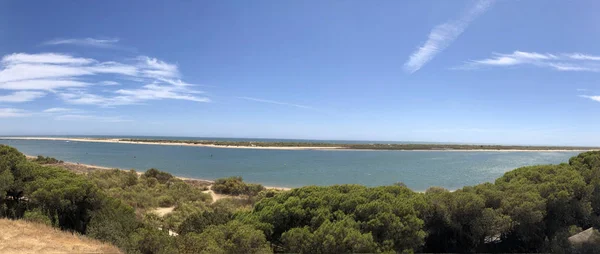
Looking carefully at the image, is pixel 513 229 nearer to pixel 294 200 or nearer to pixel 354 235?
pixel 354 235

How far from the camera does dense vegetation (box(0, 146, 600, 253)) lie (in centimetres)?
798

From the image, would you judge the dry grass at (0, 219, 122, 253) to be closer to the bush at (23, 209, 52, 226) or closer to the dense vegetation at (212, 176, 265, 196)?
the bush at (23, 209, 52, 226)

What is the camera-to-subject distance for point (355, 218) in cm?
857

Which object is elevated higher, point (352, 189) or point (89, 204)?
point (352, 189)

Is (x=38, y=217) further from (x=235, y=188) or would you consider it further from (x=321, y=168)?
(x=321, y=168)

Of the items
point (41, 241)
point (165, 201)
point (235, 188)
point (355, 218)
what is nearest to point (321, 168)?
point (235, 188)

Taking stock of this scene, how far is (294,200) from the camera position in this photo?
9.79 m

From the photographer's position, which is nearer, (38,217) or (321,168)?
(38,217)

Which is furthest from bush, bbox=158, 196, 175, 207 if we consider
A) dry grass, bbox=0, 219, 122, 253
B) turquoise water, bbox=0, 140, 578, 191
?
turquoise water, bbox=0, 140, 578, 191

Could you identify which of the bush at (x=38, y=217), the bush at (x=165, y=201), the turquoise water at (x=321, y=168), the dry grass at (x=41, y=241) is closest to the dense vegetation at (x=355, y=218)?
the bush at (x=38, y=217)

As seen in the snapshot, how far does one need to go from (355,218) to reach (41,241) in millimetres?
7739

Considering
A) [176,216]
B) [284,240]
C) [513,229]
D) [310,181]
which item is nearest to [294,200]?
[284,240]

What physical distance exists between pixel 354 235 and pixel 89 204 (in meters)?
8.91

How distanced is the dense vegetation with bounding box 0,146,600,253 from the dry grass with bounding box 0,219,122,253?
0.52m
